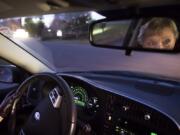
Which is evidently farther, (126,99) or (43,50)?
(43,50)

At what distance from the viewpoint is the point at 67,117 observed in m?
2.31

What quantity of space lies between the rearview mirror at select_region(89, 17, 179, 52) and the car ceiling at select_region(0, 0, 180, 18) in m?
0.16

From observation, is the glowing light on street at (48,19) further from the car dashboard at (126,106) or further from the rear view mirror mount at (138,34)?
the car dashboard at (126,106)

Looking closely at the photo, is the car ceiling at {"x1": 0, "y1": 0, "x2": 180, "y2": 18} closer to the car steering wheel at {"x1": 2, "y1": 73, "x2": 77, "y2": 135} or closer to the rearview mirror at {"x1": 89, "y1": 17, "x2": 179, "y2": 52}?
the rearview mirror at {"x1": 89, "y1": 17, "x2": 179, "y2": 52}

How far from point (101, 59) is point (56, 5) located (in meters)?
3.06

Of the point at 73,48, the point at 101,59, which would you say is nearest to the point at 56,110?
the point at 101,59

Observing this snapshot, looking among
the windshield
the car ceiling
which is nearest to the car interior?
the car ceiling

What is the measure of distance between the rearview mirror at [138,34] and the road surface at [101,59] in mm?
673

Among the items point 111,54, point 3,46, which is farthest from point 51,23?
point 3,46

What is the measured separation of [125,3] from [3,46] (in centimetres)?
109

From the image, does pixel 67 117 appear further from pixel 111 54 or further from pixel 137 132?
pixel 111 54

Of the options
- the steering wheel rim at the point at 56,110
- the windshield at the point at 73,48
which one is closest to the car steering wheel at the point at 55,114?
the steering wheel rim at the point at 56,110

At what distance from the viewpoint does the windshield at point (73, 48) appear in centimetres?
441

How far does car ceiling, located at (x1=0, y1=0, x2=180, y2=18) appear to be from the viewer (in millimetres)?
3146
